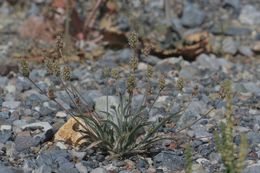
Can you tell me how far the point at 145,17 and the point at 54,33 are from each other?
4.13ft

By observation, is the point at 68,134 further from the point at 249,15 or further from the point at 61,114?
the point at 249,15

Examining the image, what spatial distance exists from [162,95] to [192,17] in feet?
8.34

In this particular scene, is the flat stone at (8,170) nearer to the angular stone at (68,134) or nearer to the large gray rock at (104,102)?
the angular stone at (68,134)

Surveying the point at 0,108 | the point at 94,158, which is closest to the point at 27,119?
the point at 0,108

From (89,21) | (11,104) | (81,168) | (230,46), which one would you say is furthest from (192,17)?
(81,168)

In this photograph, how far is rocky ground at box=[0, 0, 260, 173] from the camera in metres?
3.38

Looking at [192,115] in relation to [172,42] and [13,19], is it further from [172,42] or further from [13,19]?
[13,19]

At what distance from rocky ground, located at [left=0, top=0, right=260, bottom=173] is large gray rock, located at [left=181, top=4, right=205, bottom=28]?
0.04ft

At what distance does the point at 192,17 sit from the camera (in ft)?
23.1

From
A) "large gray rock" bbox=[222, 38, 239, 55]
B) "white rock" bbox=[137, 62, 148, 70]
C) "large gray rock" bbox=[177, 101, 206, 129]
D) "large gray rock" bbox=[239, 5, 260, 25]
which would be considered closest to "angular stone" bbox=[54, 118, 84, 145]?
"large gray rock" bbox=[177, 101, 206, 129]

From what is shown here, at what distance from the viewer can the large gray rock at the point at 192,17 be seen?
22.7ft

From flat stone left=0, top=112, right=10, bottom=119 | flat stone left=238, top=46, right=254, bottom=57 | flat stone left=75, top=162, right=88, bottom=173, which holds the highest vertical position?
flat stone left=238, top=46, right=254, bottom=57

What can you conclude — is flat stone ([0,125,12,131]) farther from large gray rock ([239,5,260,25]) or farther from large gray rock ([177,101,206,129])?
large gray rock ([239,5,260,25])

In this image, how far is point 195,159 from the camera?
11.3 ft
